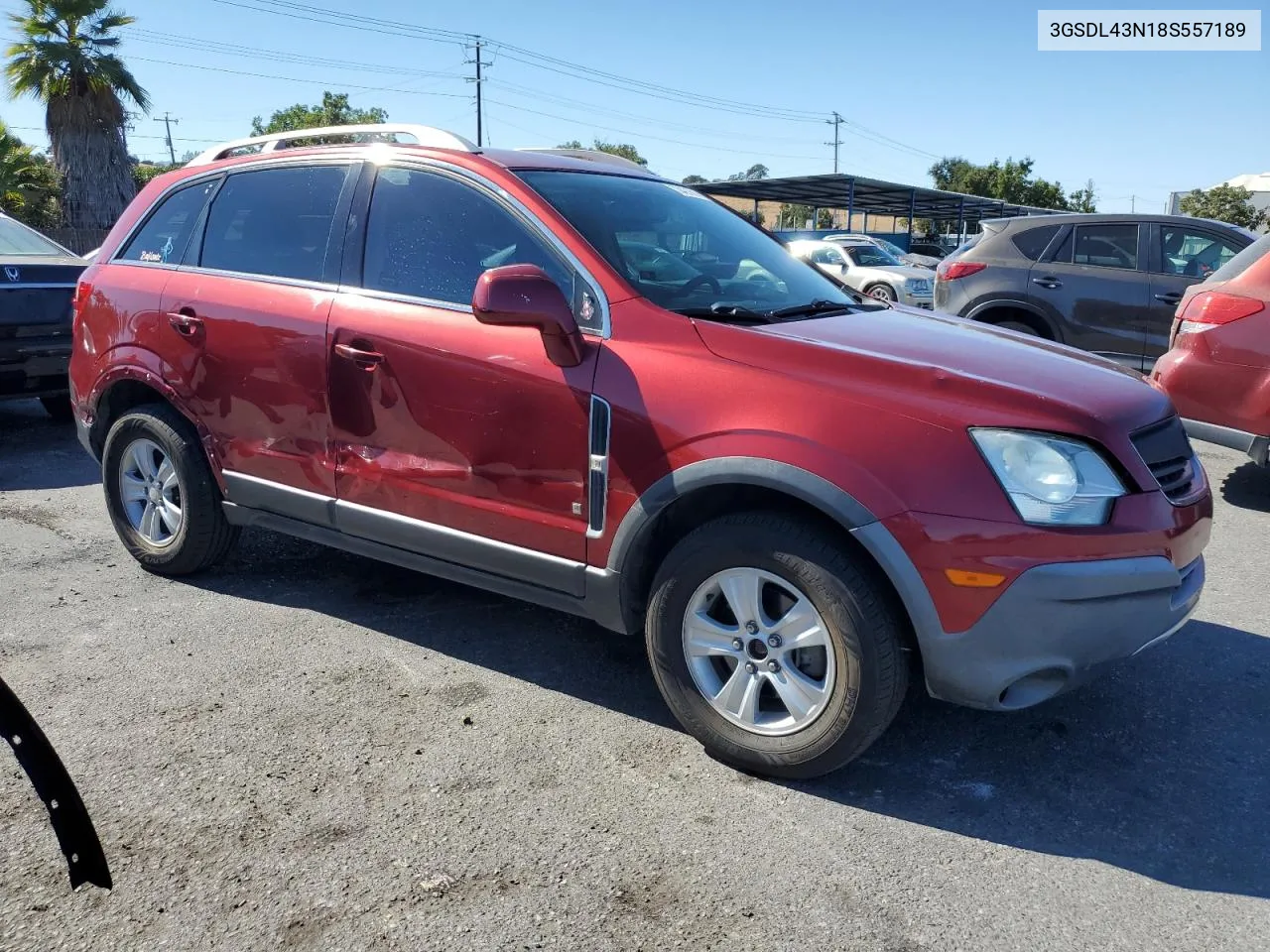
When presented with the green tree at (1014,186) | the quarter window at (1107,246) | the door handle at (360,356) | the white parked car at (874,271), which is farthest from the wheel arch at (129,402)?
the green tree at (1014,186)

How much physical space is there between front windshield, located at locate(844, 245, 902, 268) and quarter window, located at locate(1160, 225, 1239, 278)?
11625mm

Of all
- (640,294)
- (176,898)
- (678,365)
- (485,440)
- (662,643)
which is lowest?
(176,898)

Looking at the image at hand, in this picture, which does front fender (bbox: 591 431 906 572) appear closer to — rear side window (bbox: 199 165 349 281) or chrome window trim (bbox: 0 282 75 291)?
rear side window (bbox: 199 165 349 281)

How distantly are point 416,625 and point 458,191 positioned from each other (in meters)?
1.71

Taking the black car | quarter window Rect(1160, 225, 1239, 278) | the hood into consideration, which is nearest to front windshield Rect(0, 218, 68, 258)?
the black car

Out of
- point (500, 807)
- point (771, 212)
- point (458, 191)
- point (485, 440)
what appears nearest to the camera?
point (500, 807)

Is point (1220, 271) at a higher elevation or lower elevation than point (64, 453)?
higher

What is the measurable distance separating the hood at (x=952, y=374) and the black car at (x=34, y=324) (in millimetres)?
5825

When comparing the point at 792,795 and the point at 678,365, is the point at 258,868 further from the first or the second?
the point at 678,365

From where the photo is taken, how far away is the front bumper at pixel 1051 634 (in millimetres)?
2594

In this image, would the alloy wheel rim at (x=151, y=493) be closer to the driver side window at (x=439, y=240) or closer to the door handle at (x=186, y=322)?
the door handle at (x=186, y=322)

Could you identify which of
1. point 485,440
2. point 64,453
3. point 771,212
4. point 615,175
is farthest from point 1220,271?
point 771,212

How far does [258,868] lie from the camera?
8.30 feet

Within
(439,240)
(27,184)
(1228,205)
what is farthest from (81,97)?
(1228,205)
